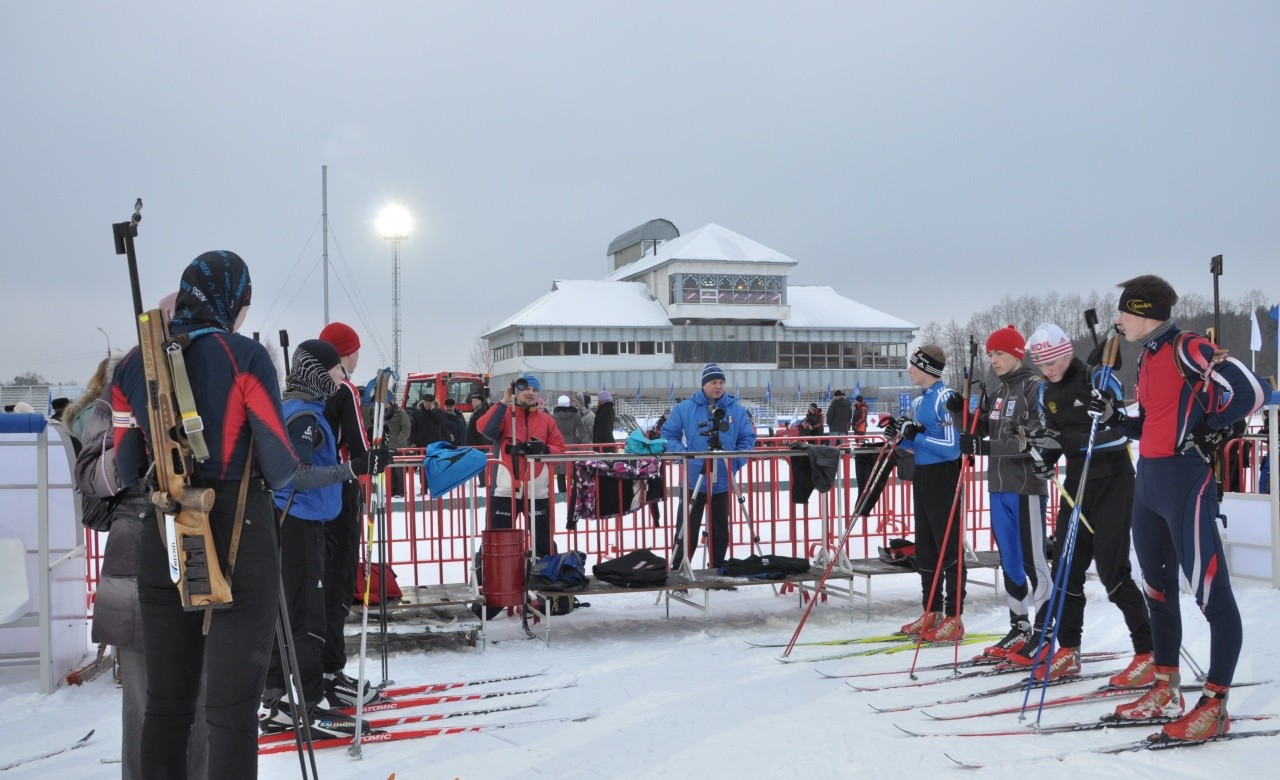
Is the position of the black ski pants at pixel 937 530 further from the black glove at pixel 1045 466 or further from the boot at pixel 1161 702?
the boot at pixel 1161 702

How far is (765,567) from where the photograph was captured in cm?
718

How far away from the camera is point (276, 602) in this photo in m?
2.90

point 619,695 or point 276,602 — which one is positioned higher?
point 276,602

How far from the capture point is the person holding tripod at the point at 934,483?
21.0 feet

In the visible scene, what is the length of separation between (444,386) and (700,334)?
42.2 m

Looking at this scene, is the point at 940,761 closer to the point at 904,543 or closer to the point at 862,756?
the point at 862,756

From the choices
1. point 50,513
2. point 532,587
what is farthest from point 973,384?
point 50,513

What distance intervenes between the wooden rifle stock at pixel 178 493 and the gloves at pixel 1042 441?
4310mm

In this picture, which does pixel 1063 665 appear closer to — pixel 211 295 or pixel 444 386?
pixel 211 295

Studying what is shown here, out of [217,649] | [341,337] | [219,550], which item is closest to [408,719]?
[341,337]

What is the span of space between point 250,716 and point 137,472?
0.85 m

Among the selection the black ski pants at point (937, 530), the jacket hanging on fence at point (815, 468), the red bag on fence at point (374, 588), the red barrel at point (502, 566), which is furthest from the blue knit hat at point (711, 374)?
the red bag on fence at point (374, 588)

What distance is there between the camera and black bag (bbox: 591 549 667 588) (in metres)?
6.82

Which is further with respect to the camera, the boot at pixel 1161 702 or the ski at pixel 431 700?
the ski at pixel 431 700
